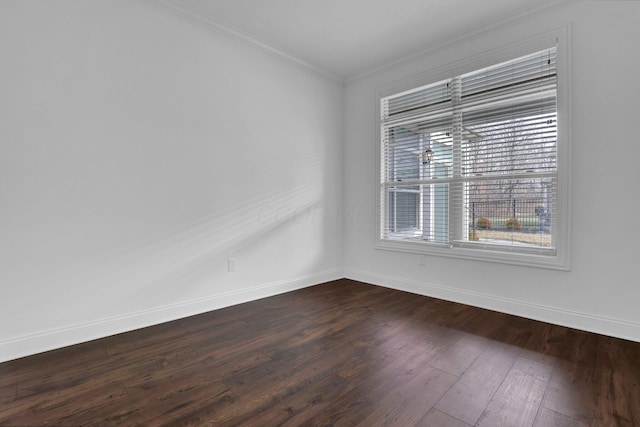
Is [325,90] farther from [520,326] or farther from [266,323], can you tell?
[520,326]

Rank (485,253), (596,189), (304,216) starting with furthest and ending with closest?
Answer: (304,216)
(485,253)
(596,189)

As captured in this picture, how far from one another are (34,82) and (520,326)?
13.1ft

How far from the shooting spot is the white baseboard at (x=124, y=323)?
2.11 meters

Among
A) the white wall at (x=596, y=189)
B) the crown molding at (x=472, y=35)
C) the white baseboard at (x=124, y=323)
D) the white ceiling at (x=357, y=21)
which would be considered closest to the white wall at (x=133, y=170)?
the white baseboard at (x=124, y=323)

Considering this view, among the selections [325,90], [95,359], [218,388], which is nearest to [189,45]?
[325,90]

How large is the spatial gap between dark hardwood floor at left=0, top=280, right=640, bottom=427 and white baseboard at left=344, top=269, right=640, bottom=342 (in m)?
0.10

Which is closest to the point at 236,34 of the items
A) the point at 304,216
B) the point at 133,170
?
the point at 133,170

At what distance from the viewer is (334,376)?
1.84 m

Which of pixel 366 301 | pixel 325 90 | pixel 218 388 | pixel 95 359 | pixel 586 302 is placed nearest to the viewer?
pixel 218 388

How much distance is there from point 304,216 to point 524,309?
2.41 m

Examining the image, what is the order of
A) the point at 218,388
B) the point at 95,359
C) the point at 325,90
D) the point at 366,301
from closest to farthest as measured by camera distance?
the point at 218,388 → the point at 95,359 → the point at 366,301 → the point at 325,90

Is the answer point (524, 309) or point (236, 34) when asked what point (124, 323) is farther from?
point (524, 309)

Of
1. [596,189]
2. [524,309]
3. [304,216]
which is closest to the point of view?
[596,189]

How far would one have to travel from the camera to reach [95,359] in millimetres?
2059
